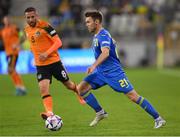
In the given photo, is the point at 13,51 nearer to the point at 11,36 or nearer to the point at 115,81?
the point at 11,36

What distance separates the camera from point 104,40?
11055 millimetres

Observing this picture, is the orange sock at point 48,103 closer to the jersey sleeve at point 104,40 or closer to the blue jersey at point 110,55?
the blue jersey at point 110,55

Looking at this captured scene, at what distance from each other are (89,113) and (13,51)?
244 inches

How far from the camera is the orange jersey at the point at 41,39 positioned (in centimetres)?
1216

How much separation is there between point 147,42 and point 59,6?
5.91 m

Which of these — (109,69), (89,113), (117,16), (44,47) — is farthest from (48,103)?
(117,16)

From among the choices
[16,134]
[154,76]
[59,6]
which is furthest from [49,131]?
[59,6]

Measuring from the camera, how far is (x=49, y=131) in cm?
1114

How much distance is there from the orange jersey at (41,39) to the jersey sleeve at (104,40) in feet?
4.53

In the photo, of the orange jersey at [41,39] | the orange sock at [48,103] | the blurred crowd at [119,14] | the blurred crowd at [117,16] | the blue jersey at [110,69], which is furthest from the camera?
the blurred crowd at [119,14]

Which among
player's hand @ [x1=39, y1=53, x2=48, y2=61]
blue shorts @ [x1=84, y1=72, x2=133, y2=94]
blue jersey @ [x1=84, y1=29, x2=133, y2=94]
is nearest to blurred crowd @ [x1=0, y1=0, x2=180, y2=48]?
player's hand @ [x1=39, y1=53, x2=48, y2=61]

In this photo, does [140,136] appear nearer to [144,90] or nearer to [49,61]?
[49,61]

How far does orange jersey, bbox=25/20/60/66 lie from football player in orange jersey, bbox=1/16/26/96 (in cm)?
729

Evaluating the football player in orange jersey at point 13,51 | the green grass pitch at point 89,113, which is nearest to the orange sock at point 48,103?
the green grass pitch at point 89,113
